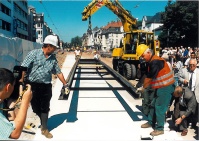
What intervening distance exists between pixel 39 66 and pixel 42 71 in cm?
12

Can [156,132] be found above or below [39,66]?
below

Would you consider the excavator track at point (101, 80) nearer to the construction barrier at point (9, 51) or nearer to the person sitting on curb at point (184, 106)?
the person sitting on curb at point (184, 106)

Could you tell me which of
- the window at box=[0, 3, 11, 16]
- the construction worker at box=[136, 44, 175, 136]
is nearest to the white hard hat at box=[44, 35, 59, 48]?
the construction worker at box=[136, 44, 175, 136]

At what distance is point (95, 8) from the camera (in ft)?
54.2

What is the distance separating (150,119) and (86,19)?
11.7 meters

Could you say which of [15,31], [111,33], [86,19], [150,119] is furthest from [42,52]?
[111,33]

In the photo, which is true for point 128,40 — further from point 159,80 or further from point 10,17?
point 10,17

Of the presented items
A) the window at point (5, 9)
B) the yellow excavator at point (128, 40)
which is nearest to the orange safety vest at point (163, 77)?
the yellow excavator at point (128, 40)

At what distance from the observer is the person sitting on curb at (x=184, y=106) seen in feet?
17.7

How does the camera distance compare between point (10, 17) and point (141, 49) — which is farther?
point (10, 17)

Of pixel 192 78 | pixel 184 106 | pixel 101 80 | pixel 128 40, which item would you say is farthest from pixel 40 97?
pixel 128 40

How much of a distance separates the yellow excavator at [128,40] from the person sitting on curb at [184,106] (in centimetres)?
817

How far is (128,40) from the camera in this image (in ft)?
50.4

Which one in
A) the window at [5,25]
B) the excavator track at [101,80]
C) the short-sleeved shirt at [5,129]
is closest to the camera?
the short-sleeved shirt at [5,129]
